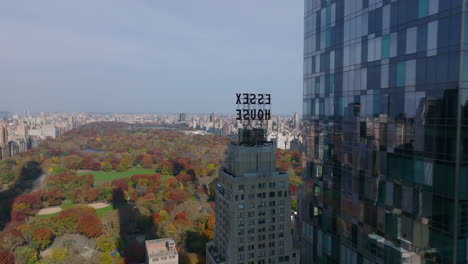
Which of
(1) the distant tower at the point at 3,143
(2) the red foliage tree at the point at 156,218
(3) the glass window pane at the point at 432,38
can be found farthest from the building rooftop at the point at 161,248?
(1) the distant tower at the point at 3,143

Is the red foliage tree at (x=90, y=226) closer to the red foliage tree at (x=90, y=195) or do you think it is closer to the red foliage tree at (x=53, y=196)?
the red foliage tree at (x=90, y=195)

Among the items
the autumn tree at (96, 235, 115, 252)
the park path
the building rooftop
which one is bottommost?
the park path

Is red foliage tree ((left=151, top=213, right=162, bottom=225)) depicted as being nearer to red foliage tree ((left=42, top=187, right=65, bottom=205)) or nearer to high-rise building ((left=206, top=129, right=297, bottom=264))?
red foliage tree ((left=42, top=187, right=65, bottom=205))

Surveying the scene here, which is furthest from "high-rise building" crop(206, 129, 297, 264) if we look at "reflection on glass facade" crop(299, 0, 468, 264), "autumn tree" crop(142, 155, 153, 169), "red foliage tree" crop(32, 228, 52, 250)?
"autumn tree" crop(142, 155, 153, 169)

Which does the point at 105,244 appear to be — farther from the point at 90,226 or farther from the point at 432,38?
the point at 432,38

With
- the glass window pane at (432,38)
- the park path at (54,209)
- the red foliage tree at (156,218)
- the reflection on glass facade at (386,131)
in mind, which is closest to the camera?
the reflection on glass facade at (386,131)

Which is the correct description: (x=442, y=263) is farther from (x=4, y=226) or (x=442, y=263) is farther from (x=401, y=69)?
(x=4, y=226)

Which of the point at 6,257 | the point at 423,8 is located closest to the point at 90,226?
the point at 6,257
